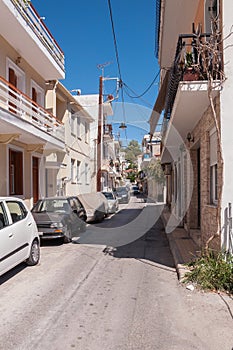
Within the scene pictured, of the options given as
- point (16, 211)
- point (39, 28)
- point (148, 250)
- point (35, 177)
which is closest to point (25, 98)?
point (39, 28)

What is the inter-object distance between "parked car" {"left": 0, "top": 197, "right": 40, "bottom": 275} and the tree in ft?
276

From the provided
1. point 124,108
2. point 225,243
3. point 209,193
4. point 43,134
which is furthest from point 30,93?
point 225,243

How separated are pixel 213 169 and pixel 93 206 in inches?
383

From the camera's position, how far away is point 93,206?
16.2 metres

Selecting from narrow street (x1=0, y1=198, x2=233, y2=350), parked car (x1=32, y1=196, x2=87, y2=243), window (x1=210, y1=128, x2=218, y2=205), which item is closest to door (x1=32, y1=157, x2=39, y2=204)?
A: parked car (x1=32, y1=196, x2=87, y2=243)

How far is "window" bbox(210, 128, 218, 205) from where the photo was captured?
6844mm

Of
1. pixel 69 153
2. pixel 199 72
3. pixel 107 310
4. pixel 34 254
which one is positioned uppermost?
pixel 199 72

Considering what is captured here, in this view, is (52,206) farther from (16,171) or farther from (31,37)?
(31,37)

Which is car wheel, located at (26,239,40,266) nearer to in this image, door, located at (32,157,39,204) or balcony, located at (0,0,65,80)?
balcony, located at (0,0,65,80)

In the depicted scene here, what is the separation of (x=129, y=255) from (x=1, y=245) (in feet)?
12.7

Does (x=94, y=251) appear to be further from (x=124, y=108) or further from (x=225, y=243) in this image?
(x=124, y=108)

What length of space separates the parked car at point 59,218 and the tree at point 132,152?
259 ft

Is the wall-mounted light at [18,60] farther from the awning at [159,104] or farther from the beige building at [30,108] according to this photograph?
the awning at [159,104]

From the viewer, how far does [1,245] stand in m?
5.34
